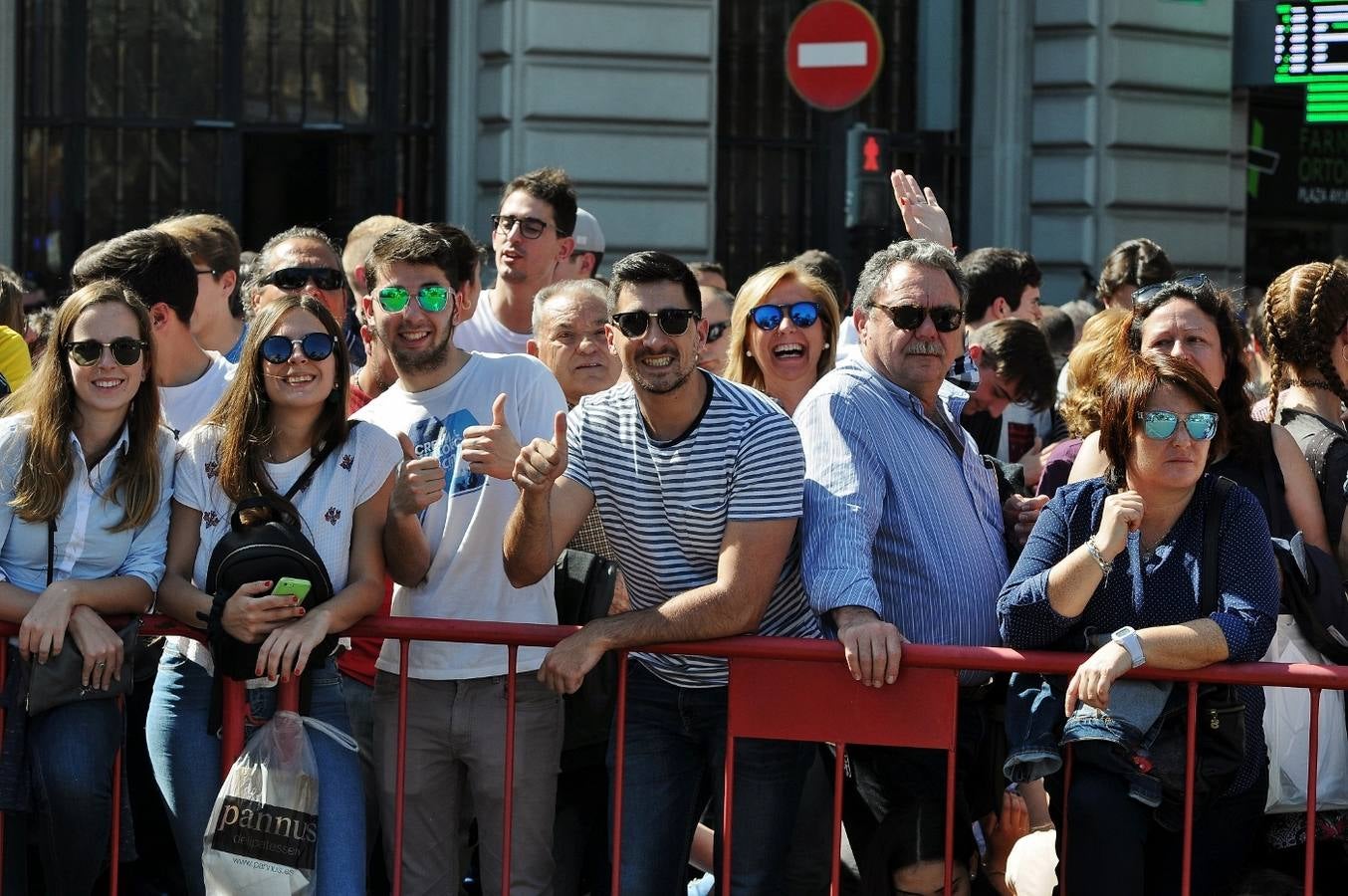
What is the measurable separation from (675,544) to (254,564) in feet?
3.38

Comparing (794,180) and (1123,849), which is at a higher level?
(794,180)

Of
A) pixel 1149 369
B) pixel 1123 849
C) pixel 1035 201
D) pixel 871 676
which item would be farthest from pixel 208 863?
pixel 1035 201

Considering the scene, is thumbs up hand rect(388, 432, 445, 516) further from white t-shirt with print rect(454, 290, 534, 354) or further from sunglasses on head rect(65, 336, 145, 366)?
white t-shirt with print rect(454, 290, 534, 354)

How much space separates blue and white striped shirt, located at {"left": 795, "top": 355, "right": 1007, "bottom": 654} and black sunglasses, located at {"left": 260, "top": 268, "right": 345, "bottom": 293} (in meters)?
2.24

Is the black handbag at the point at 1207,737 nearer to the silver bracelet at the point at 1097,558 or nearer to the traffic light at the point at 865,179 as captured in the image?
the silver bracelet at the point at 1097,558

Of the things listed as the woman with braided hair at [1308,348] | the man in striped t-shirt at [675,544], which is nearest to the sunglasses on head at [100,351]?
the man in striped t-shirt at [675,544]

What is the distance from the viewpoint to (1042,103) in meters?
15.3

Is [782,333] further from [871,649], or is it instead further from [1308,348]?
[871,649]

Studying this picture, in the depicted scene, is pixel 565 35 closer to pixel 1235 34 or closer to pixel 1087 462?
pixel 1235 34

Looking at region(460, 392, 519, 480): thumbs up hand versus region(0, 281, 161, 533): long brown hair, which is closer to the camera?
region(460, 392, 519, 480): thumbs up hand

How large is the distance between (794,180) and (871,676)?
424 inches

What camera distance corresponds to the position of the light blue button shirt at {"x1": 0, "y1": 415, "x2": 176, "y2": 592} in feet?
15.1

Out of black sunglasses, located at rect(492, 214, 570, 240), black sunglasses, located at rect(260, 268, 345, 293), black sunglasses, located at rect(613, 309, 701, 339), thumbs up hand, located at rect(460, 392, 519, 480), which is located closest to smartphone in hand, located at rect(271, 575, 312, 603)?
thumbs up hand, located at rect(460, 392, 519, 480)

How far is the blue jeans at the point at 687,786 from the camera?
4.63 metres
